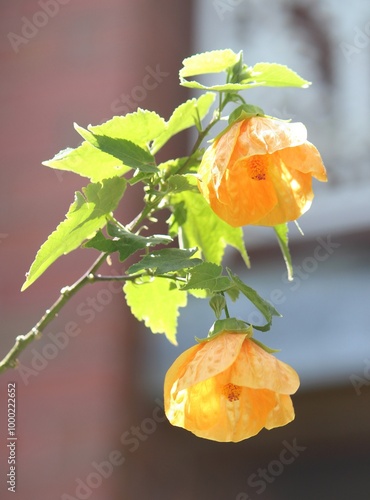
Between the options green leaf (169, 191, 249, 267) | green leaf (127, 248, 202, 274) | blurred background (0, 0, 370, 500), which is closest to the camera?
green leaf (127, 248, 202, 274)

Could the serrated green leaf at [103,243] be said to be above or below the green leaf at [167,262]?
above

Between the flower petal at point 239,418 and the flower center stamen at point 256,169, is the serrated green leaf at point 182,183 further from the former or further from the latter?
the flower petal at point 239,418

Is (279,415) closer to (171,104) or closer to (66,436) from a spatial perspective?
(66,436)

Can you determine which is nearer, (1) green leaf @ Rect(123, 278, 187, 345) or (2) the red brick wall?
(1) green leaf @ Rect(123, 278, 187, 345)

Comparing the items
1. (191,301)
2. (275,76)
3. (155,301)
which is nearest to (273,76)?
(275,76)

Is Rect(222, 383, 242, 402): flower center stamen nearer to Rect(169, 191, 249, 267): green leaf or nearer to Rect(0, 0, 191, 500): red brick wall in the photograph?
Rect(169, 191, 249, 267): green leaf

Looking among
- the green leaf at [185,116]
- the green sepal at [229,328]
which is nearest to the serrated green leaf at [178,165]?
the green leaf at [185,116]

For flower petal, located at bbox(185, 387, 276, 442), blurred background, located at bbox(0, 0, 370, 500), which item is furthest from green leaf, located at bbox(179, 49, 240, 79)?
blurred background, located at bbox(0, 0, 370, 500)
